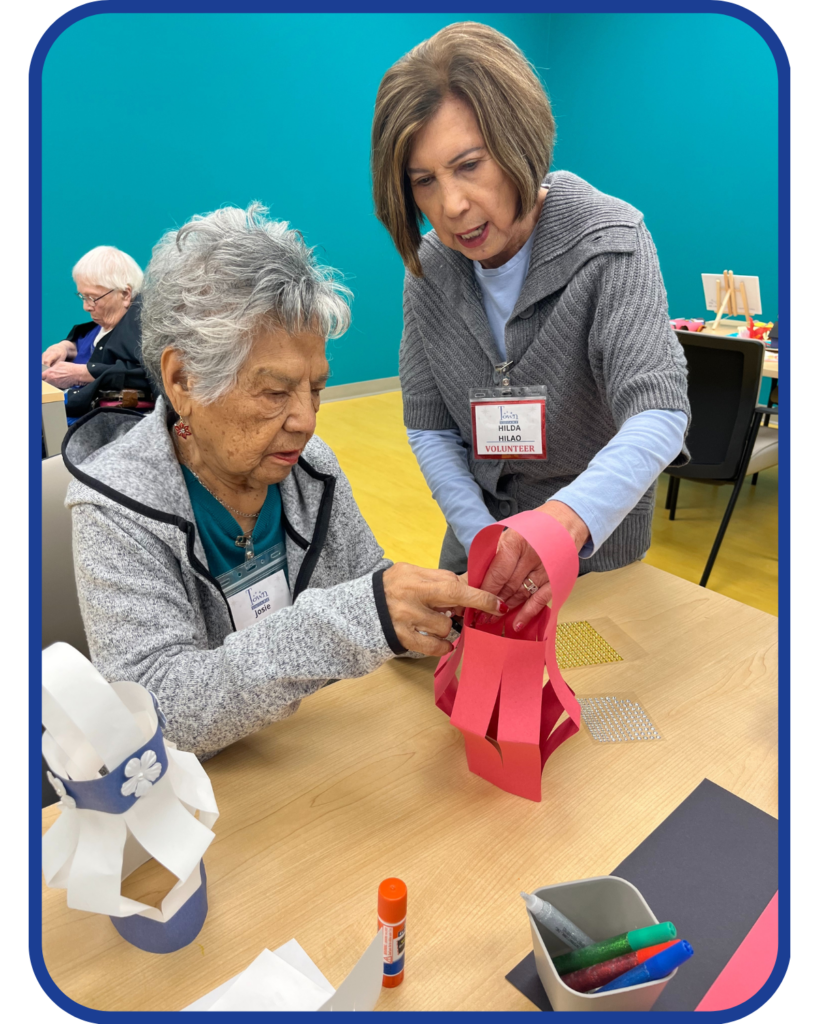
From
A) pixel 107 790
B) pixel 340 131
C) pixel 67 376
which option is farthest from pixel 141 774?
pixel 340 131

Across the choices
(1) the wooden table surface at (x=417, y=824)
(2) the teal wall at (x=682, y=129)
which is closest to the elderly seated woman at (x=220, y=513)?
(1) the wooden table surface at (x=417, y=824)

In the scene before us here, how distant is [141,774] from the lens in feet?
2.52

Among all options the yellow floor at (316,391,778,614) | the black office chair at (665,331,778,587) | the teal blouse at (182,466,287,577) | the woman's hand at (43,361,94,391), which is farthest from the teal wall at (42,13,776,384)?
the teal blouse at (182,466,287,577)

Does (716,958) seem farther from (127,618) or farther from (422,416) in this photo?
(422,416)

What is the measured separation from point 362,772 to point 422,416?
91 centimetres

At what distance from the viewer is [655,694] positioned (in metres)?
1.34

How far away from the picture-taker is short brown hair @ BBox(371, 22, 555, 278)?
4.31 feet

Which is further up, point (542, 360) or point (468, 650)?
point (542, 360)

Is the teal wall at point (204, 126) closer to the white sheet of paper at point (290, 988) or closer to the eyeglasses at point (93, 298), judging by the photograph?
the eyeglasses at point (93, 298)

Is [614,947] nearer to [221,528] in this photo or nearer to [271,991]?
[271,991]

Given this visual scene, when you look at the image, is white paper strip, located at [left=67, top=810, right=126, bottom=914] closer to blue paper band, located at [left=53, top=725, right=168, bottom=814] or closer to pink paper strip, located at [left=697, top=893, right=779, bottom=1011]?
blue paper band, located at [left=53, top=725, right=168, bottom=814]

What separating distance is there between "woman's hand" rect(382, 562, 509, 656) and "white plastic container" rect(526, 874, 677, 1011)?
0.37 metres

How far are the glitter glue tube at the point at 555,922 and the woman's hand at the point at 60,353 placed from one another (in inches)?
165

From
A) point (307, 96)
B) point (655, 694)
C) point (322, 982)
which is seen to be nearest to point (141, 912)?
point (322, 982)
